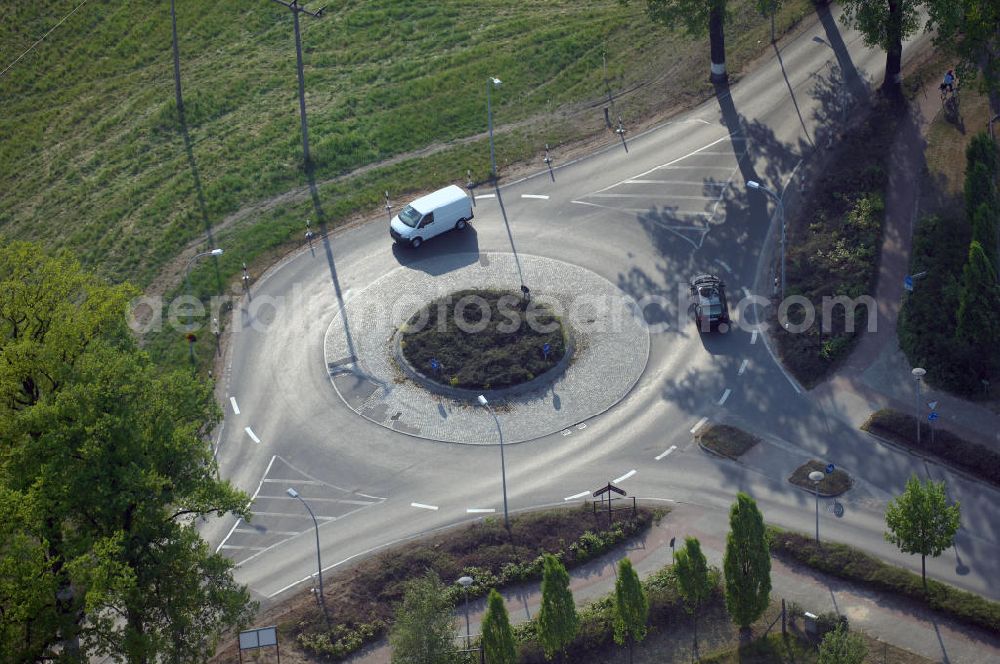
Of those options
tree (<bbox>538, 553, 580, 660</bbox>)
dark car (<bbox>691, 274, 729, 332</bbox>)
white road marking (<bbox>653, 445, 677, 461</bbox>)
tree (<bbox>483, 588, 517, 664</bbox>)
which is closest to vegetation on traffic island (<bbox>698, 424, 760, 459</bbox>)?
white road marking (<bbox>653, 445, 677, 461</bbox>)

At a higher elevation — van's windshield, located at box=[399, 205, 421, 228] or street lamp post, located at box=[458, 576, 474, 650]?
van's windshield, located at box=[399, 205, 421, 228]

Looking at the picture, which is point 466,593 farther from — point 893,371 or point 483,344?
point 893,371

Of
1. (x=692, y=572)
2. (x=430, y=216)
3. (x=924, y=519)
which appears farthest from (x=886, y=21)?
(x=692, y=572)

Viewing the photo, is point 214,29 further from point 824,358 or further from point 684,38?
point 824,358

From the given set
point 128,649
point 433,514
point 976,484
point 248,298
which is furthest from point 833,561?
point 248,298

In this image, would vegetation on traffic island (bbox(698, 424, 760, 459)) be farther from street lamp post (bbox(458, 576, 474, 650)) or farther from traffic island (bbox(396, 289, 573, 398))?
street lamp post (bbox(458, 576, 474, 650))

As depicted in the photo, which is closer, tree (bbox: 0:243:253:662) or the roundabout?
tree (bbox: 0:243:253:662)
